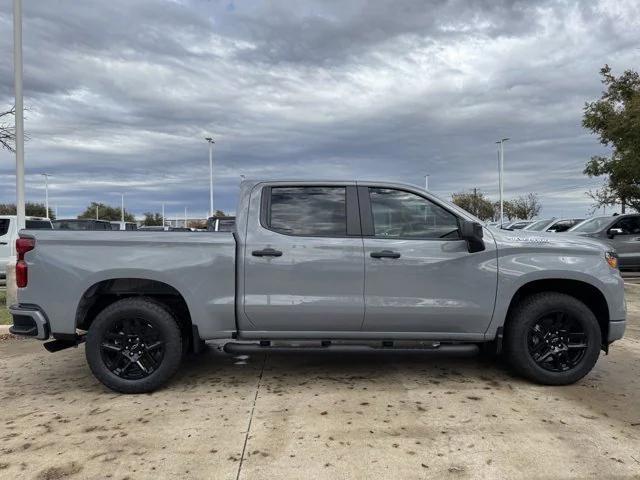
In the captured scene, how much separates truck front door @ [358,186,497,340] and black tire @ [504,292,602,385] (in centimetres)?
33

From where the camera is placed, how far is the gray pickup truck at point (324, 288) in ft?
14.8

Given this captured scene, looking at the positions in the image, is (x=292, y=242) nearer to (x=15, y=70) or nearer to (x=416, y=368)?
(x=416, y=368)

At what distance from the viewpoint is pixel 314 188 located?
484cm

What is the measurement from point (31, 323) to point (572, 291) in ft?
16.1

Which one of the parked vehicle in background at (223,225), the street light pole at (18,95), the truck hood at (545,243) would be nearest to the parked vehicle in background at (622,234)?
the truck hood at (545,243)

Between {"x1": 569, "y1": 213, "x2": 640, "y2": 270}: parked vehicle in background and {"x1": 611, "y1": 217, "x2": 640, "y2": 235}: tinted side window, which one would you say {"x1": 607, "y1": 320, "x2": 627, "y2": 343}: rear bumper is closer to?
{"x1": 569, "y1": 213, "x2": 640, "y2": 270}: parked vehicle in background

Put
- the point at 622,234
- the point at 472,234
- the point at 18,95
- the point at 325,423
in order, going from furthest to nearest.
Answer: the point at 622,234, the point at 18,95, the point at 472,234, the point at 325,423

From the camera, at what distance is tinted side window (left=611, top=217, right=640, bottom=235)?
1337 centimetres

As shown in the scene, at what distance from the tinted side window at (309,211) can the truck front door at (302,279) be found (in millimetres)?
13

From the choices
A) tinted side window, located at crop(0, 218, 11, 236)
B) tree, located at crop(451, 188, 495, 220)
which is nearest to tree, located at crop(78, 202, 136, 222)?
tree, located at crop(451, 188, 495, 220)

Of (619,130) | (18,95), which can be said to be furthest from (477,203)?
(18,95)

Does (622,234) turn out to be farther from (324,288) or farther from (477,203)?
(477,203)

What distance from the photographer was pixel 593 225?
13617mm

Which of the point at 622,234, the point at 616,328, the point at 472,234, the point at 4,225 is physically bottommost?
the point at 616,328
